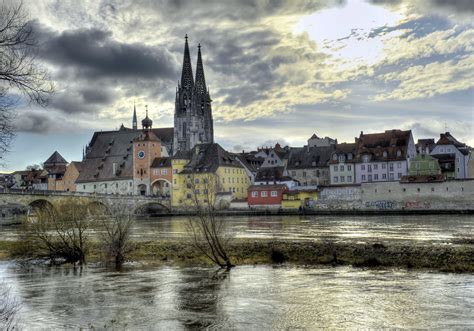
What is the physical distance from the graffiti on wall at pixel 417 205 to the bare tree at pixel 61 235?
60.7 m

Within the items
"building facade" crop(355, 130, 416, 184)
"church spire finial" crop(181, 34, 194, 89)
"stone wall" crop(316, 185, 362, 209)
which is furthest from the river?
"church spire finial" crop(181, 34, 194, 89)

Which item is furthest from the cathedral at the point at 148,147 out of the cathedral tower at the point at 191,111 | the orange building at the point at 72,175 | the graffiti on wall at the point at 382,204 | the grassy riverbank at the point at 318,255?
the grassy riverbank at the point at 318,255

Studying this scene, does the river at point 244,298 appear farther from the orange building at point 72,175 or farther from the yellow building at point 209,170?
the orange building at point 72,175

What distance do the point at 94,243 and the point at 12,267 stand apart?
754cm

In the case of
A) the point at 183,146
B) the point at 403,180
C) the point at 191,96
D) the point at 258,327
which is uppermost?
the point at 191,96

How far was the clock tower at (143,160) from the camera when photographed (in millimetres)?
116750

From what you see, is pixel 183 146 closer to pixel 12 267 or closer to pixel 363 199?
pixel 363 199

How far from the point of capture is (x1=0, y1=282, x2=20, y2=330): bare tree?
49.5ft

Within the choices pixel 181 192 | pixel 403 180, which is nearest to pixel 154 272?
pixel 403 180

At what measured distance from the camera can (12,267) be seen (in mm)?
26875

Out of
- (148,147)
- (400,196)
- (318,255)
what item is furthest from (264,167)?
(318,255)

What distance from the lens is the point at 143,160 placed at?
386ft

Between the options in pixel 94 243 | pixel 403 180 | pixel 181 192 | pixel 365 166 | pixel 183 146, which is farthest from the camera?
pixel 183 146

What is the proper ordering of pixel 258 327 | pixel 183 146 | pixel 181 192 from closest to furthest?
pixel 258 327 < pixel 181 192 < pixel 183 146
